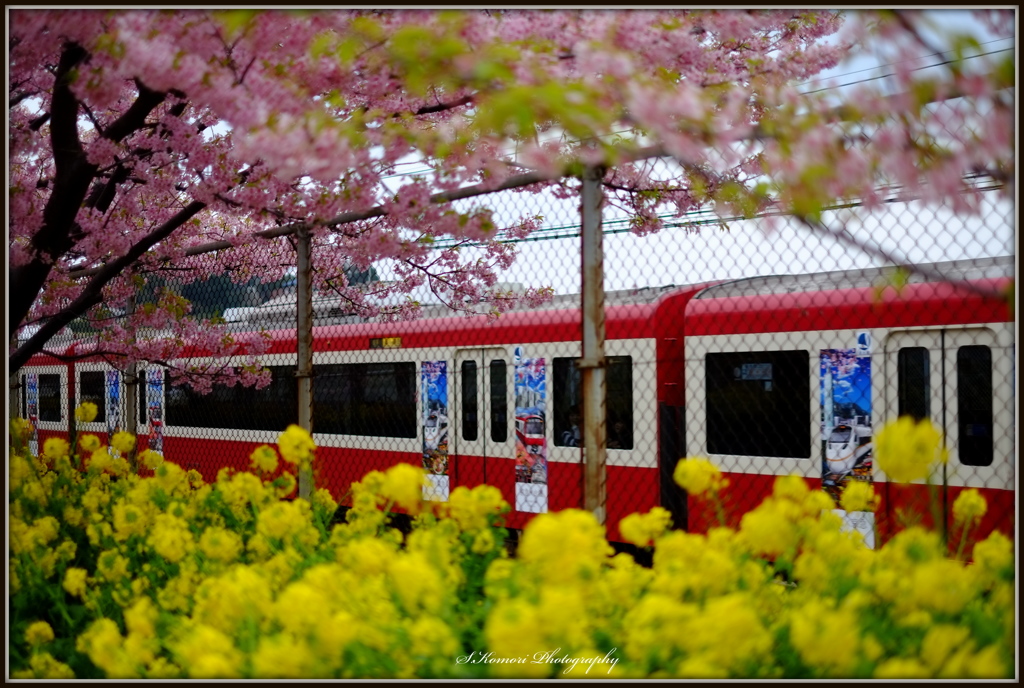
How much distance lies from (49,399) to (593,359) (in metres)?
14.9

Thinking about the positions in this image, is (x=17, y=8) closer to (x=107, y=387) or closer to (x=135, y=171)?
(x=135, y=171)

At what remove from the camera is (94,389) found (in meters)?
13.9

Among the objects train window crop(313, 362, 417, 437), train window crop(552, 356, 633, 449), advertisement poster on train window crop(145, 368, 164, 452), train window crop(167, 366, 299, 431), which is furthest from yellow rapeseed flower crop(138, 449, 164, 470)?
advertisement poster on train window crop(145, 368, 164, 452)

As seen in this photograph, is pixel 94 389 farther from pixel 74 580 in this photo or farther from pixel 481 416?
pixel 74 580

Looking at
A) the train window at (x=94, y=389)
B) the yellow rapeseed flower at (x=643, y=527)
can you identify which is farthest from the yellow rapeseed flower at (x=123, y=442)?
the train window at (x=94, y=389)

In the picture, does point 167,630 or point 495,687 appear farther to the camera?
point 167,630

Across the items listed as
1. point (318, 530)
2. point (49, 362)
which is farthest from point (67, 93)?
point (49, 362)

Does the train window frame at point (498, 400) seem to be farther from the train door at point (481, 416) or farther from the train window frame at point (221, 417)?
the train window frame at point (221, 417)

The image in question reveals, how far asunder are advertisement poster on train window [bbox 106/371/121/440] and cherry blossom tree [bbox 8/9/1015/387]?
8221mm

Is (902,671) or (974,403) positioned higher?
(974,403)

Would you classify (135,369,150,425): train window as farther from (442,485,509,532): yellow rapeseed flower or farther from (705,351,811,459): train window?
(442,485,509,532): yellow rapeseed flower

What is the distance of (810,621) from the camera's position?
176 cm

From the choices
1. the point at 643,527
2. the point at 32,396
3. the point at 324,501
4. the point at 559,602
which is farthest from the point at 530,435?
the point at 32,396

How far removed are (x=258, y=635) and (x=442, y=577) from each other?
1.56ft
